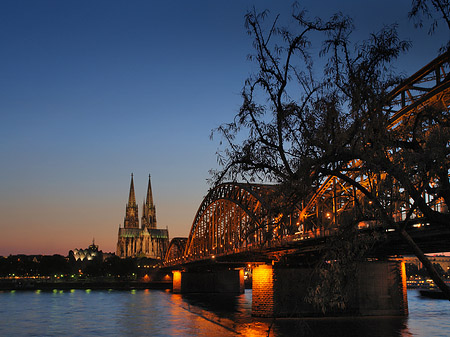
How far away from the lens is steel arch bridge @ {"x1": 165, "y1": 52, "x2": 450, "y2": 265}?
20553mm

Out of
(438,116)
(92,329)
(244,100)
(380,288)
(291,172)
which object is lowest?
(92,329)

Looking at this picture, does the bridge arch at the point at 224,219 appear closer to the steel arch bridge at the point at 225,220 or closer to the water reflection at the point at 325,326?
the steel arch bridge at the point at 225,220

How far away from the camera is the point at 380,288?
60500 millimetres

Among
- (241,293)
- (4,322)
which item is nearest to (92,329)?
(4,322)

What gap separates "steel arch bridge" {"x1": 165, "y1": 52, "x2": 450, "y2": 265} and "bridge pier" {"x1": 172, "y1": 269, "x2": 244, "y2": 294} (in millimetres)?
7603

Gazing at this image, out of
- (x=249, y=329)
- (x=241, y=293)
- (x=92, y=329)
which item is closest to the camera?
(x=249, y=329)

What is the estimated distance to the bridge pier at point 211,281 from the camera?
460ft

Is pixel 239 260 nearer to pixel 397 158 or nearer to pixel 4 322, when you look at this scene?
pixel 4 322

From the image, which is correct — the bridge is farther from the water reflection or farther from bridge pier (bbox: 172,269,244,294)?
bridge pier (bbox: 172,269,244,294)

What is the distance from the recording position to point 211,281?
142 m

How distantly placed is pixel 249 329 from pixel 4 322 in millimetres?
32880

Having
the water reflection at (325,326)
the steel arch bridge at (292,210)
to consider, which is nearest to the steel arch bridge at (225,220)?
the steel arch bridge at (292,210)

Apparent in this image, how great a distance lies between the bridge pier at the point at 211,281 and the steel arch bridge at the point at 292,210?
7603 millimetres

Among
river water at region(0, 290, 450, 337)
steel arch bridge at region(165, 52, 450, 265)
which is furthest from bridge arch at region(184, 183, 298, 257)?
river water at region(0, 290, 450, 337)
